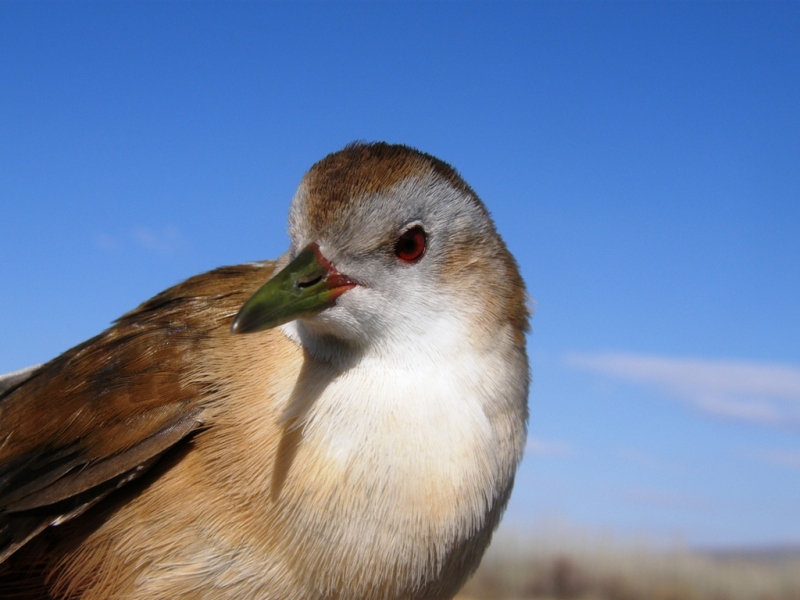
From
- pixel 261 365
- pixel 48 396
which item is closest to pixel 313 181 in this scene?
pixel 261 365

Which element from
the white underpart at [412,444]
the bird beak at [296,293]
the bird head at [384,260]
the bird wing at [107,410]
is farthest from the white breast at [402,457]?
the bird wing at [107,410]

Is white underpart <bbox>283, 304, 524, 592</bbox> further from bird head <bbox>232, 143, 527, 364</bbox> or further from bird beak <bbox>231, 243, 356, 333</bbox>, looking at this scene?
bird beak <bbox>231, 243, 356, 333</bbox>

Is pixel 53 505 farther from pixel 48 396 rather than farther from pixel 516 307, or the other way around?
pixel 516 307

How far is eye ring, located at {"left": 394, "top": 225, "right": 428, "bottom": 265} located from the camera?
4.23 meters

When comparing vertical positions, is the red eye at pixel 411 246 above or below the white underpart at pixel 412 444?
above

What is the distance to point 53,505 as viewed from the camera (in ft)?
13.9

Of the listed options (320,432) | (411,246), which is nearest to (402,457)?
(320,432)

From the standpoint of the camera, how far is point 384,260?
4.17 metres

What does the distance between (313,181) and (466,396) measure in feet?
4.98

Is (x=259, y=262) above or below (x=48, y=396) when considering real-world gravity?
above

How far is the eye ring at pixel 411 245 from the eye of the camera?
4.23 metres

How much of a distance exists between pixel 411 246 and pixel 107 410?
2.06 metres

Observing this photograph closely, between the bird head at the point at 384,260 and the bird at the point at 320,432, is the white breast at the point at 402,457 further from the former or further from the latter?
the bird head at the point at 384,260

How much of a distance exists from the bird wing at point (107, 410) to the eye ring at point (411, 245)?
1.21 meters
